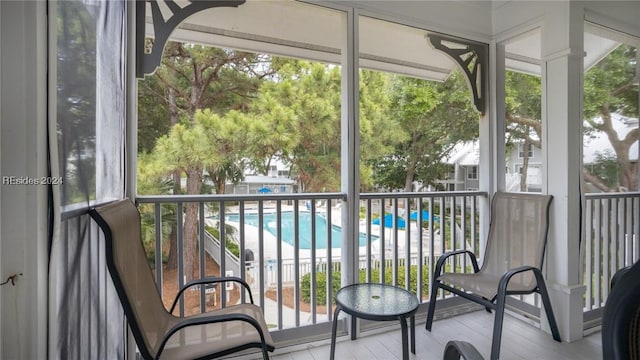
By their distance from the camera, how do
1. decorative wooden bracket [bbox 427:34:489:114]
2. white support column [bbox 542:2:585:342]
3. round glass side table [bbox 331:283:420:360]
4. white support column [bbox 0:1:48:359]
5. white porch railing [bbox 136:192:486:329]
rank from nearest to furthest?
white support column [bbox 0:1:48:359]
round glass side table [bbox 331:283:420:360]
white porch railing [bbox 136:192:486:329]
white support column [bbox 542:2:585:342]
decorative wooden bracket [bbox 427:34:489:114]

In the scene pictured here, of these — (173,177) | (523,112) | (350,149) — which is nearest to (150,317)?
(350,149)

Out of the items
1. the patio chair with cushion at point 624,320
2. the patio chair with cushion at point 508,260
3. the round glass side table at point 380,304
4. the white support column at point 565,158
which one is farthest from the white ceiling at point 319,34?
the patio chair with cushion at point 624,320

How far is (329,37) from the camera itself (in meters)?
3.00

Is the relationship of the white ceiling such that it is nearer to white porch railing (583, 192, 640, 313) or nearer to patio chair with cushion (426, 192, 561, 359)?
patio chair with cushion (426, 192, 561, 359)

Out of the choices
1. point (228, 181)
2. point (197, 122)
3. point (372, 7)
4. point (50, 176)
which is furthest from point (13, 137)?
point (228, 181)

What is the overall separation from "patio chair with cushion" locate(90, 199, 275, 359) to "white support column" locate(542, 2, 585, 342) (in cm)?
230

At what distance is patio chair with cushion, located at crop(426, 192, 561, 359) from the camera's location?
2.18m

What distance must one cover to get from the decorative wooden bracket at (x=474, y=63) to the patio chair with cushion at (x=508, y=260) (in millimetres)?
946

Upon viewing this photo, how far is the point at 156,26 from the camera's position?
76.9 inches

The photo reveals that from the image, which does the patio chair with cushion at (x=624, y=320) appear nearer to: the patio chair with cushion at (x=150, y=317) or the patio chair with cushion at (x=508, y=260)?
the patio chair with cushion at (x=150, y=317)

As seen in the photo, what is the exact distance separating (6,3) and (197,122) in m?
3.85

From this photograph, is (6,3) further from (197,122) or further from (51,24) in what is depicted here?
(197,122)

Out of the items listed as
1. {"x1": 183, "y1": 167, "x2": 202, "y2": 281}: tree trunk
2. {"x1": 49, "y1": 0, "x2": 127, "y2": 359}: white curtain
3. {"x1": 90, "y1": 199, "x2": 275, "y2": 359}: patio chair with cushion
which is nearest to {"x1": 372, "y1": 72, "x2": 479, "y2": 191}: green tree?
{"x1": 183, "y1": 167, "x2": 202, "y2": 281}: tree trunk

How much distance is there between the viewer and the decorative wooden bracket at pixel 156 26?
75.9 inches
